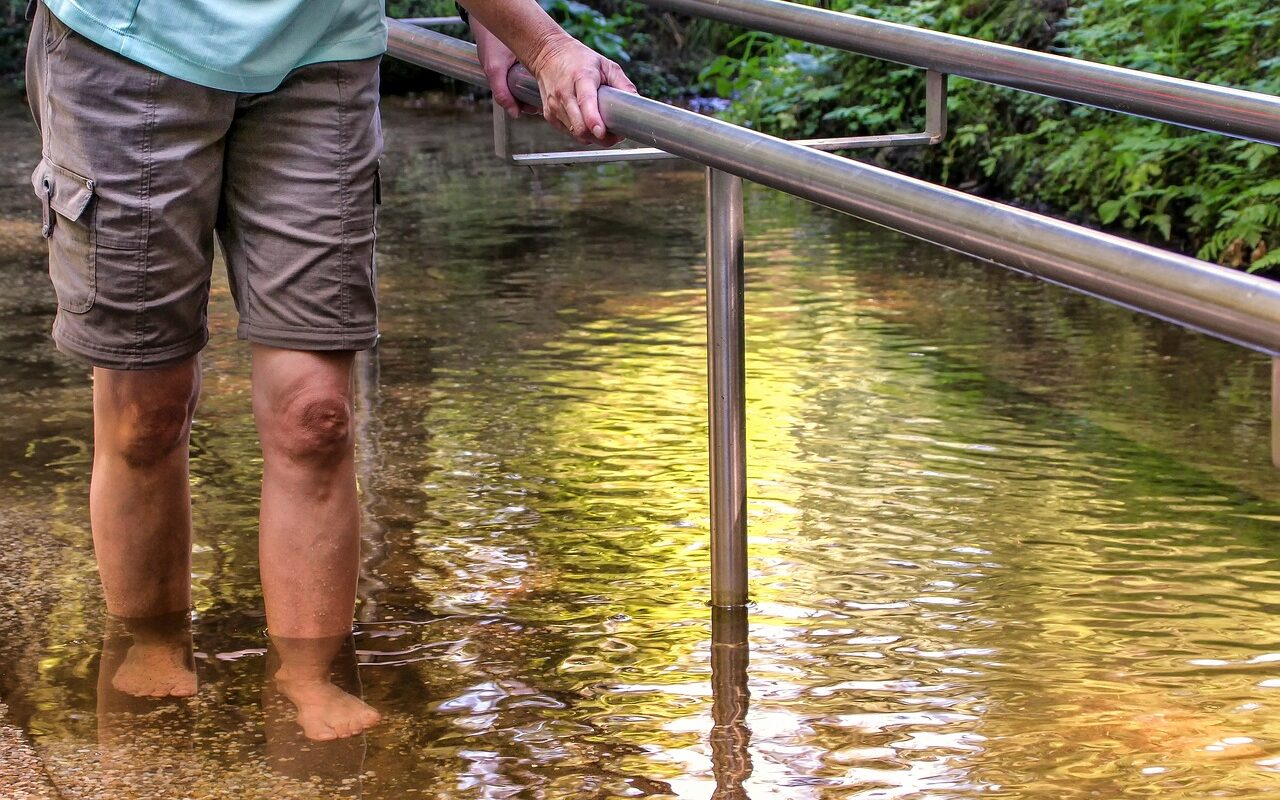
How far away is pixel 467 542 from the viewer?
262 centimetres

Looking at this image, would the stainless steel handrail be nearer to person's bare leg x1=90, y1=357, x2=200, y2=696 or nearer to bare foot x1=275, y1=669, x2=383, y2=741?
person's bare leg x1=90, y1=357, x2=200, y2=696

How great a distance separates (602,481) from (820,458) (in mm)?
395

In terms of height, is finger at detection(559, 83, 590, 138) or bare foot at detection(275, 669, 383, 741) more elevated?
finger at detection(559, 83, 590, 138)

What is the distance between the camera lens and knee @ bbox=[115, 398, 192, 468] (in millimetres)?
2100

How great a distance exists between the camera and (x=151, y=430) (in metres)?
2.11

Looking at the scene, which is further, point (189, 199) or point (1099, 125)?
point (1099, 125)

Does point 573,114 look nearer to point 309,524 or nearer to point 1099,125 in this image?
point 309,524

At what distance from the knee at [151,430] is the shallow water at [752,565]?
0.87 feet

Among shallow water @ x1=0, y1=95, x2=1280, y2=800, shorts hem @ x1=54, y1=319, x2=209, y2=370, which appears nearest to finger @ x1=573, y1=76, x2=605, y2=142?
shorts hem @ x1=54, y1=319, x2=209, y2=370

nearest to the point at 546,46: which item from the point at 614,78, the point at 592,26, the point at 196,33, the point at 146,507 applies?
the point at 614,78

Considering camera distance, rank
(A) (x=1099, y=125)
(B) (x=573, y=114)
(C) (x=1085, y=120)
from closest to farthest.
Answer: (B) (x=573, y=114) → (A) (x=1099, y=125) → (C) (x=1085, y=120)

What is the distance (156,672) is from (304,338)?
480 millimetres

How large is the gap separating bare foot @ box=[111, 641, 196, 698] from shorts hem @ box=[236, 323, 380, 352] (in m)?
0.44

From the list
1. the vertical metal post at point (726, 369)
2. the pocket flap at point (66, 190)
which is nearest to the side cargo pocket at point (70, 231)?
the pocket flap at point (66, 190)
